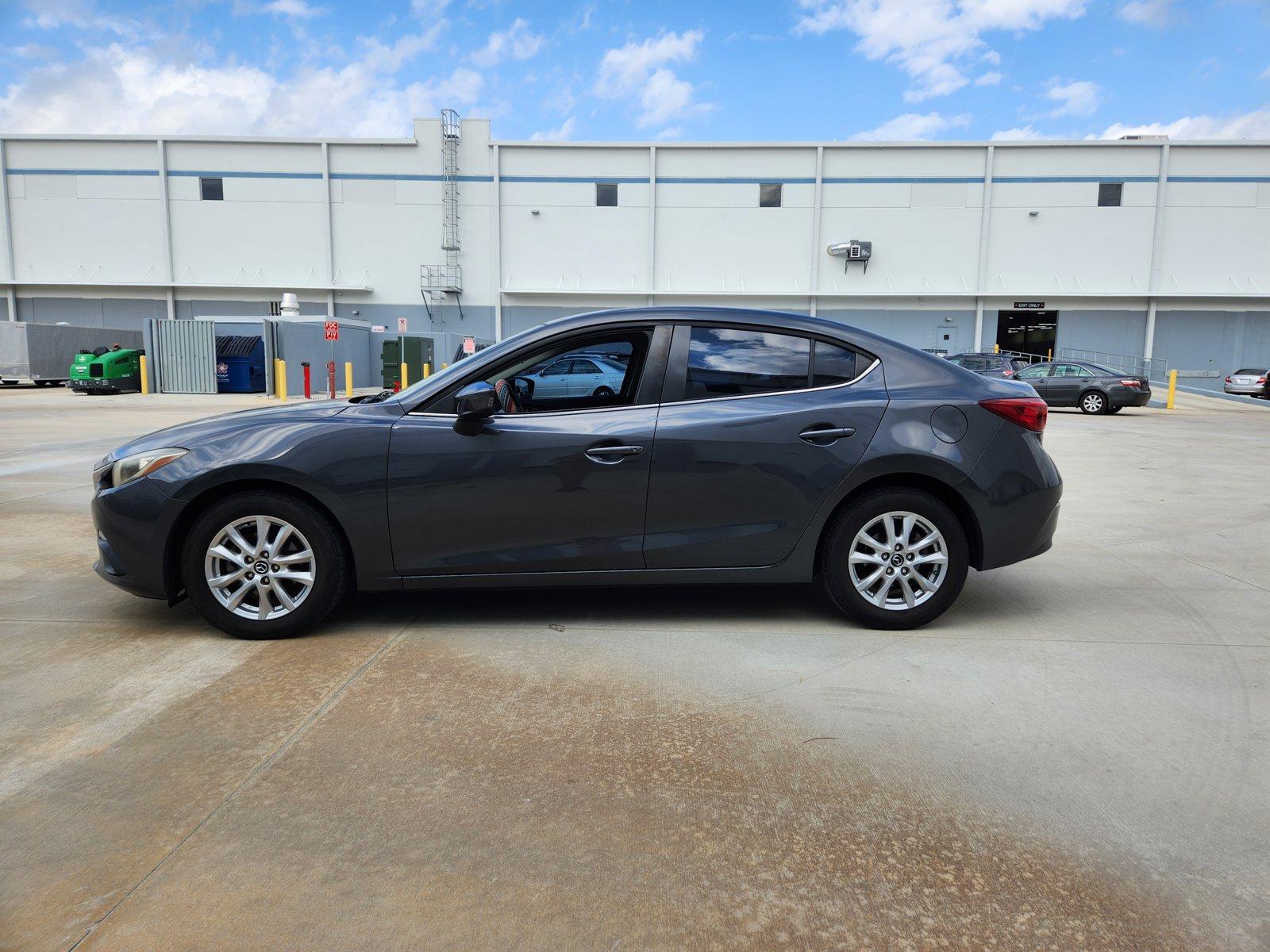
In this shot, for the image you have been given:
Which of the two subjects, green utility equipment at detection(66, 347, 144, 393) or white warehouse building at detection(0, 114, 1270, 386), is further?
white warehouse building at detection(0, 114, 1270, 386)

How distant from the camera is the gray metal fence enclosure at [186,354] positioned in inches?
1120

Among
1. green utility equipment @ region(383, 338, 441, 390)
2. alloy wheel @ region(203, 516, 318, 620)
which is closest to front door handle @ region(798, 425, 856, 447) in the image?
alloy wheel @ region(203, 516, 318, 620)

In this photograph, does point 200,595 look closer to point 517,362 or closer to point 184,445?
point 184,445

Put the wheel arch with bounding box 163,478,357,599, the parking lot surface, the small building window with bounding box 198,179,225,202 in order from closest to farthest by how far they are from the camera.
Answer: the parking lot surface
the wheel arch with bounding box 163,478,357,599
the small building window with bounding box 198,179,225,202

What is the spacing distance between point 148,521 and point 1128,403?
2442 cm

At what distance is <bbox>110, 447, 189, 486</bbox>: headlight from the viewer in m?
4.25

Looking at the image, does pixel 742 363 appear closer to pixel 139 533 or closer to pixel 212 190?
pixel 139 533

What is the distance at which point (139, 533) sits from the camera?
424 centimetres

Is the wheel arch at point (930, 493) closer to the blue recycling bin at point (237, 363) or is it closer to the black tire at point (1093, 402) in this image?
the black tire at point (1093, 402)

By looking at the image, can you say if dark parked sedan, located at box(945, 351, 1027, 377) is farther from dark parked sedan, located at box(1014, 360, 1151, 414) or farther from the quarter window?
the quarter window

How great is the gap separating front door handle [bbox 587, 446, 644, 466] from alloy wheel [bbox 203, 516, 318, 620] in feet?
4.71

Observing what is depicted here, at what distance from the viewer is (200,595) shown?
4289mm

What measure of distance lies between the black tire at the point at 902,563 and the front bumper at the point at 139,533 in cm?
319

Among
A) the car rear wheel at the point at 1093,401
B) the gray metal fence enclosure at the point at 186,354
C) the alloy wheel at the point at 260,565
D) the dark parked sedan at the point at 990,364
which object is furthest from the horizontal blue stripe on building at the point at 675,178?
the alloy wheel at the point at 260,565
